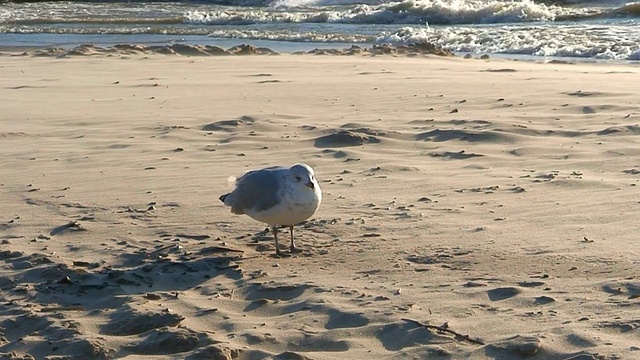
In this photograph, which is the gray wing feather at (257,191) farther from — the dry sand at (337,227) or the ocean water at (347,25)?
the ocean water at (347,25)

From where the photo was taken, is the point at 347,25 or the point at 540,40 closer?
the point at 540,40

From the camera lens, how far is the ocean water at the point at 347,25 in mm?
15617

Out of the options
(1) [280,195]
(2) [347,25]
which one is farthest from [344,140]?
(2) [347,25]

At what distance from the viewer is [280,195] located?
4562 mm

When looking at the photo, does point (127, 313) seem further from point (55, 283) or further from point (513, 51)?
point (513, 51)

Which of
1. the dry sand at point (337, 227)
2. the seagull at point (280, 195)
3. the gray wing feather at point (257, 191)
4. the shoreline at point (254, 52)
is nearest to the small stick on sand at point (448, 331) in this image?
the dry sand at point (337, 227)

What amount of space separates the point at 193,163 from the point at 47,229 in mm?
1534

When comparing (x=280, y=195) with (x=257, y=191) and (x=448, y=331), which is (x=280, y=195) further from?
(x=448, y=331)

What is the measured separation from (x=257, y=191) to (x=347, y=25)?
17.0 m

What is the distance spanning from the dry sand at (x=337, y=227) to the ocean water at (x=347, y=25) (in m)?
6.48

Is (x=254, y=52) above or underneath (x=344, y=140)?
underneath

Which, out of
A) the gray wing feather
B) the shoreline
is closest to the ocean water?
the shoreline

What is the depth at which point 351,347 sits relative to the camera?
3572mm

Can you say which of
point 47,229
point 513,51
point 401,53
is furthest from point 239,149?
point 513,51
